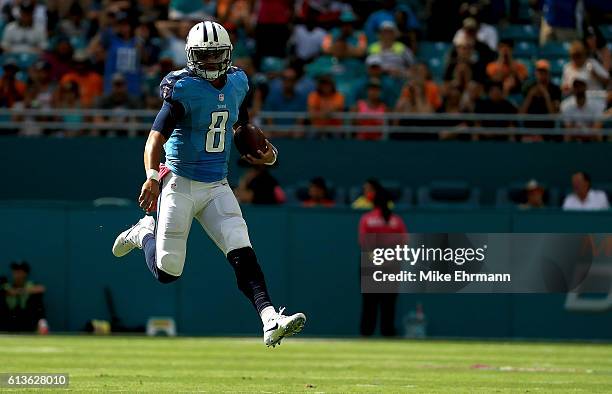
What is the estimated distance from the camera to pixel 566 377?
12219 mm

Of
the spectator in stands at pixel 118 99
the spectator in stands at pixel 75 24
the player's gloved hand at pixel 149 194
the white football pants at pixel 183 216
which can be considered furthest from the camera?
the spectator in stands at pixel 75 24

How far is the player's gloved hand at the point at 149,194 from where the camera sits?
971 cm

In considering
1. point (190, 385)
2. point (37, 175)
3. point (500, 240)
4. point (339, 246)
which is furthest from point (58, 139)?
point (190, 385)

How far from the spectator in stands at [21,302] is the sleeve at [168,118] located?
8748mm

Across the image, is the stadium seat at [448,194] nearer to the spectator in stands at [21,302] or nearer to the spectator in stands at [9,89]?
the spectator in stands at [21,302]

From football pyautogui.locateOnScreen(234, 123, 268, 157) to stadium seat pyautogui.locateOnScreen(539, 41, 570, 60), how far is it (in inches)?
443

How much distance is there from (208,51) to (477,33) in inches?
435

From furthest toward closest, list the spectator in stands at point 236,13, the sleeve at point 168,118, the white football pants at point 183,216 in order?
1. the spectator in stands at point 236,13
2. the white football pants at point 183,216
3. the sleeve at point 168,118

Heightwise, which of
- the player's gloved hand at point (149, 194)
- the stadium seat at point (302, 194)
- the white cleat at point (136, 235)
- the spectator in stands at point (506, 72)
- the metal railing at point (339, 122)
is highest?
the spectator in stands at point (506, 72)

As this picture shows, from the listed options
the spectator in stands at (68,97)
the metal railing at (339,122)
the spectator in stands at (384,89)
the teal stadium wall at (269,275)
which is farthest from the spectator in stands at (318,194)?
the spectator in stands at (68,97)

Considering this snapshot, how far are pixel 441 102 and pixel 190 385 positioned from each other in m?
9.62

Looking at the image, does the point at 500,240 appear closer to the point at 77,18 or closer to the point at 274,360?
the point at 274,360

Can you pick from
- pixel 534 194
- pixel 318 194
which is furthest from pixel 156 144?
pixel 534 194

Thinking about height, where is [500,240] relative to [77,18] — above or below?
below
